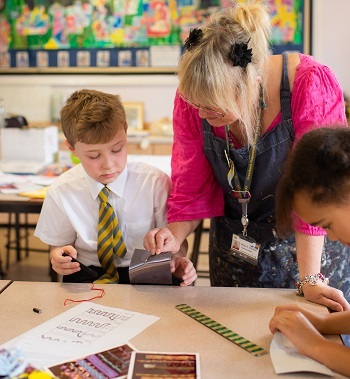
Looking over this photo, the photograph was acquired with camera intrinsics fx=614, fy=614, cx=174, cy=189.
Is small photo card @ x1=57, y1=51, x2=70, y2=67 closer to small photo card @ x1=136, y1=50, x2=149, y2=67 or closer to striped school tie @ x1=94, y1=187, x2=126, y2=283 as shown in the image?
small photo card @ x1=136, y1=50, x2=149, y2=67

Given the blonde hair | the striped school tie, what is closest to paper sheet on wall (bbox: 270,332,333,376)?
the blonde hair

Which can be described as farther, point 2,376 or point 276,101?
point 276,101

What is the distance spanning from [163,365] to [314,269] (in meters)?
0.53

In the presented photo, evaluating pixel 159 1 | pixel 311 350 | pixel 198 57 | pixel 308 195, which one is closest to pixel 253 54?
pixel 198 57

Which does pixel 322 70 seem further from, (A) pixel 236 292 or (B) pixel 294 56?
(A) pixel 236 292

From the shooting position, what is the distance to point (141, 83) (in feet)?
16.8

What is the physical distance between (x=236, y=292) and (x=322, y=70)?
60cm

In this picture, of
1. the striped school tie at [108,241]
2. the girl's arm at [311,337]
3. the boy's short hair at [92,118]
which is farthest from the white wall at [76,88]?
the girl's arm at [311,337]

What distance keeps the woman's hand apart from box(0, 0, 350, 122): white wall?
11.8 feet

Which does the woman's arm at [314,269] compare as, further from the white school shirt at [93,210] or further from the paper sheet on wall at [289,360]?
the white school shirt at [93,210]

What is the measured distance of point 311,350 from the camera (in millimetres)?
1181

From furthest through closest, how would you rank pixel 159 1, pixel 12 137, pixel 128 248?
pixel 159 1 < pixel 12 137 < pixel 128 248

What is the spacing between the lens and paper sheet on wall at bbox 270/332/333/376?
1142 millimetres

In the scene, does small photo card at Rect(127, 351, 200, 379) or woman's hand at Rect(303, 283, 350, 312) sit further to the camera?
woman's hand at Rect(303, 283, 350, 312)
